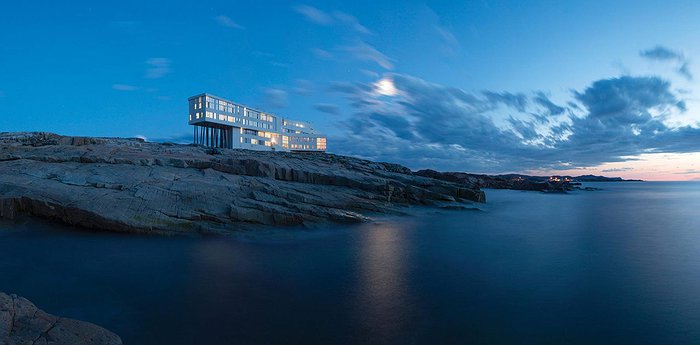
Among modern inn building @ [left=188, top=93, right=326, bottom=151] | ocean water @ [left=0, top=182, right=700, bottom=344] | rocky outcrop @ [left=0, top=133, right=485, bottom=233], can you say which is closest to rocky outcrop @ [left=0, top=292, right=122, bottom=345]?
ocean water @ [left=0, top=182, right=700, bottom=344]

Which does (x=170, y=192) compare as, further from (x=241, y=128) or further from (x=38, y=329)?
(x=241, y=128)

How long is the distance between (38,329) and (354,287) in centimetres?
861

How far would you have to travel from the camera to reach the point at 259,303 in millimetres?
10438

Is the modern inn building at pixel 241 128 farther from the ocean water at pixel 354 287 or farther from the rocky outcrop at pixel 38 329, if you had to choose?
the rocky outcrop at pixel 38 329

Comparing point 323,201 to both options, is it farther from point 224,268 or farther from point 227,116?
point 227,116

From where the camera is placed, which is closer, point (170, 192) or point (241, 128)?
point (170, 192)

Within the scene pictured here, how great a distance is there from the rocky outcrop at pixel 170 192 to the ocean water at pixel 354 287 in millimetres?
1322

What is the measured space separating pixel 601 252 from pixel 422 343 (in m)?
16.5

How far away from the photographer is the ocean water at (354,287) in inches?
354

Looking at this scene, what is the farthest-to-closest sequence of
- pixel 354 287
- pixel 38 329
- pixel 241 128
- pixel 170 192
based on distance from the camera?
pixel 241 128
pixel 170 192
pixel 354 287
pixel 38 329

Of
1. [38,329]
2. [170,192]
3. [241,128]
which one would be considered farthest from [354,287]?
[241,128]

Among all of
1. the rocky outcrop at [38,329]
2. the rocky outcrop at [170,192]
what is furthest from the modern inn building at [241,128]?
the rocky outcrop at [38,329]

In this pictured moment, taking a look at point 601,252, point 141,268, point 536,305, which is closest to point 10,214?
point 141,268

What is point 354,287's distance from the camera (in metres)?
12.3
